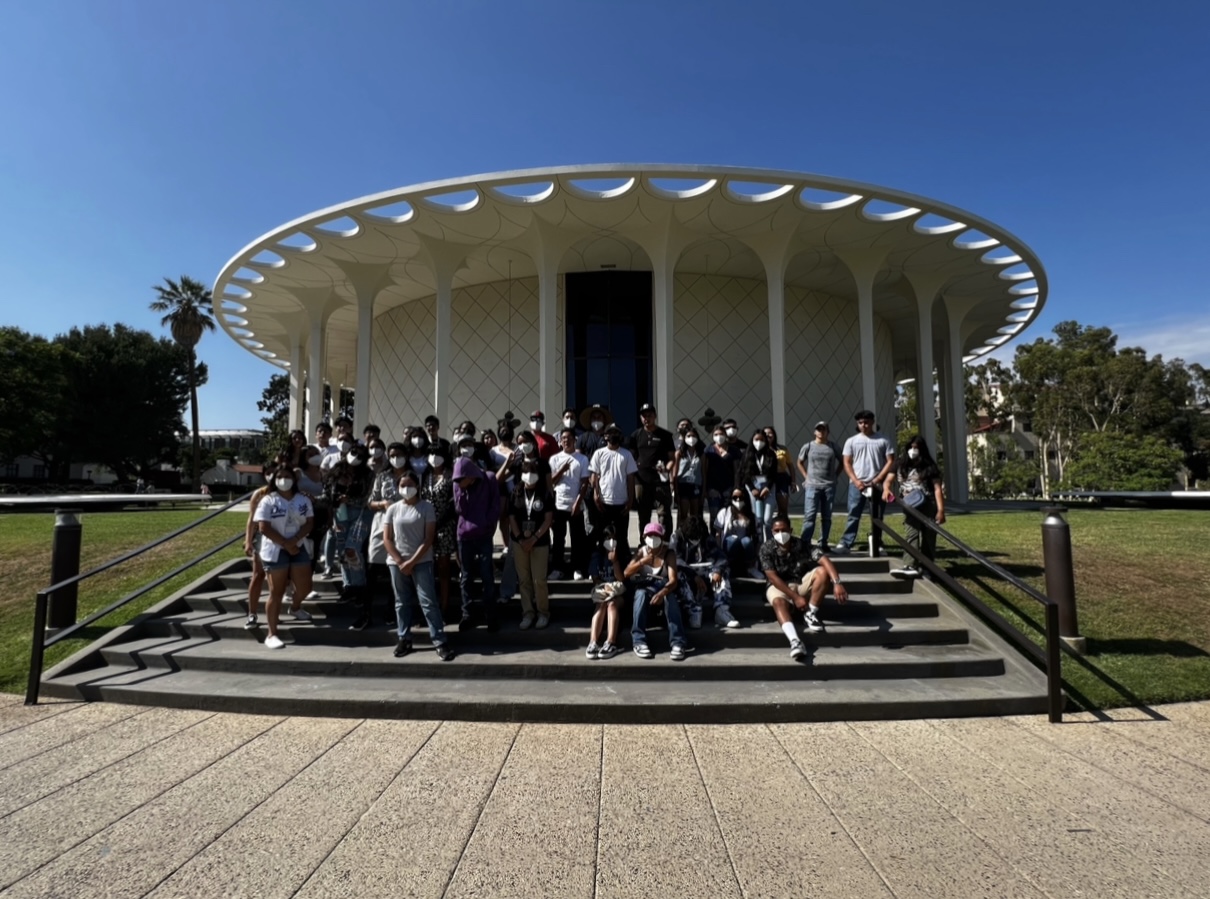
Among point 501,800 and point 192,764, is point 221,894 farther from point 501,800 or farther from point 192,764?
point 192,764

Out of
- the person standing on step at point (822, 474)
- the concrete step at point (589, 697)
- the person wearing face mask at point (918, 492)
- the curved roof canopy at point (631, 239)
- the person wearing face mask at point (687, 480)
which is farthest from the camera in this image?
the curved roof canopy at point (631, 239)

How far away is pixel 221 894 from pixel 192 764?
1.72m

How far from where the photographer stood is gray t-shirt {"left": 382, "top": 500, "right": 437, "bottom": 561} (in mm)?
5625

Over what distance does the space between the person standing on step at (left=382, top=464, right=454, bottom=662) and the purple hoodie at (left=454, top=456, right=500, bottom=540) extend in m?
0.46

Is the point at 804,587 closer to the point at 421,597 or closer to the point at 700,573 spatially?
the point at 700,573

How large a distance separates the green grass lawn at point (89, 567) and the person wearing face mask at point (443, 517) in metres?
3.64

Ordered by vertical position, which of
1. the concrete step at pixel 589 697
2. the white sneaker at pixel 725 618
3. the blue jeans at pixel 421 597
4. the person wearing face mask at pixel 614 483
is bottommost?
the concrete step at pixel 589 697

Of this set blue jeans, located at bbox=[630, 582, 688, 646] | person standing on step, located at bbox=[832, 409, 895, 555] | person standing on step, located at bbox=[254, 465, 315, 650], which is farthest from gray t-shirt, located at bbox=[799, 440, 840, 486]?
person standing on step, located at bbox=[254, 465, 315, 650]

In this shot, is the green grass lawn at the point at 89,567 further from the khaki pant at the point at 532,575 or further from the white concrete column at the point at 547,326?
the white concrete column at the point at 547,326

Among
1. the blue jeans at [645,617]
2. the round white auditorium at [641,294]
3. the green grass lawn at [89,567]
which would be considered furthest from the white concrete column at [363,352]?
the blue jeans at [645,617]

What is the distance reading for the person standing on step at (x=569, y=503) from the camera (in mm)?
6625

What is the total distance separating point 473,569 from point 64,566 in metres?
4.13

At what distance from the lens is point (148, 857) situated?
2.92 m

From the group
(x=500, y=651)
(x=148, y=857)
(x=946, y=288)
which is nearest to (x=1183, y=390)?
(x=946, y=288)
